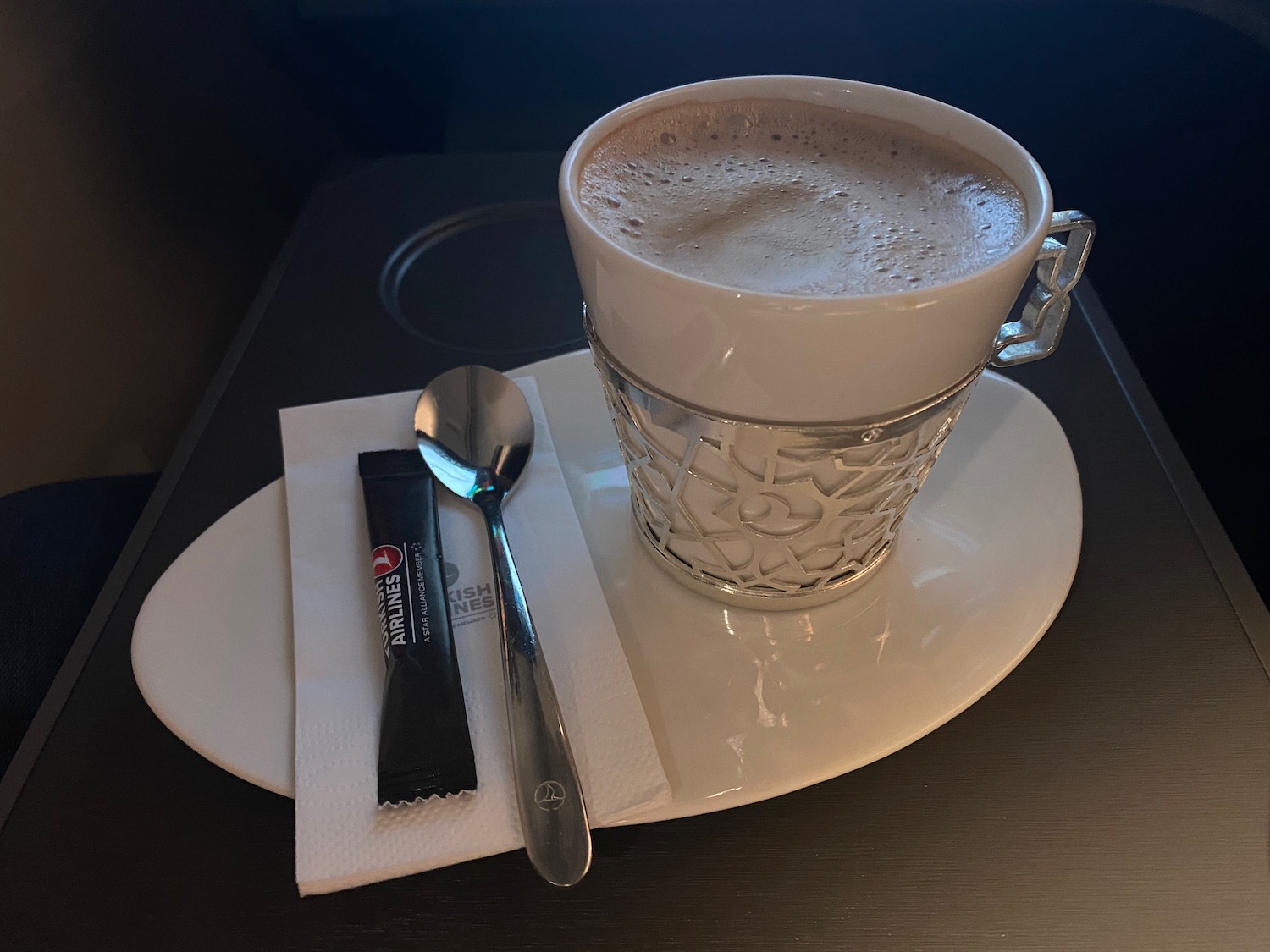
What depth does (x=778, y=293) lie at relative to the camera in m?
0.31

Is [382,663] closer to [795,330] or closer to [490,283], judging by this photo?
[795,330]

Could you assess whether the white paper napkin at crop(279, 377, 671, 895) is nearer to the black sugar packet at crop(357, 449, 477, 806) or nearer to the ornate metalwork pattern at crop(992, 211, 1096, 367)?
the black sugar packet at crop(357, 449, 477, 806)

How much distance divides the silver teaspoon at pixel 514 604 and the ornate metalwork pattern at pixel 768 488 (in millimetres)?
84

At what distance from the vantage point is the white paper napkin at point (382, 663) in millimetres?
352

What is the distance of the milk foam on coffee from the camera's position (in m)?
0.36

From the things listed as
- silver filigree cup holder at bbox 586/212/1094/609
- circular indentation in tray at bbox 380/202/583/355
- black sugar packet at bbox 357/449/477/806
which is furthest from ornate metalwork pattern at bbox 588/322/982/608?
circular indentation in tray at bbox 380/202/583/355

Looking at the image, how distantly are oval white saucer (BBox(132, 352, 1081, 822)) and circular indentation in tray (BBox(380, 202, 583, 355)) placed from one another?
0.63 feet

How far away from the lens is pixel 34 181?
579 mm

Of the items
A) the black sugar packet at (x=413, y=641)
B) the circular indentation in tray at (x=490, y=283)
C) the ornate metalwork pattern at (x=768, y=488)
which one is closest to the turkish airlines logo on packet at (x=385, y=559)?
the black sugar packet at (x=413, y=641)

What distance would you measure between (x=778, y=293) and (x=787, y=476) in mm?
92

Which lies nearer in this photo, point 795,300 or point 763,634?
point 795,300

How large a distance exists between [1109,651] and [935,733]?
113mm

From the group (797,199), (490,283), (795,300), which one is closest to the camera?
(795,300)

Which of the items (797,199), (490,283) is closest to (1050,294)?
(797,199)
